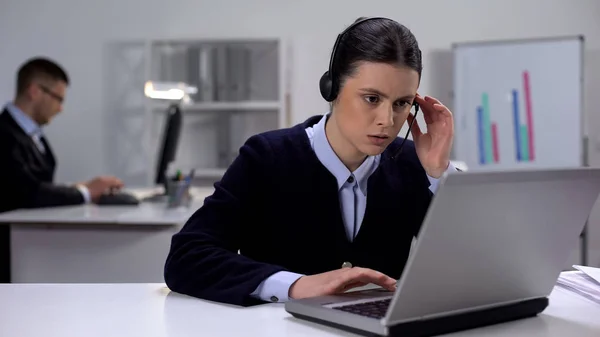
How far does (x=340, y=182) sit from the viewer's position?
1444 millimetres

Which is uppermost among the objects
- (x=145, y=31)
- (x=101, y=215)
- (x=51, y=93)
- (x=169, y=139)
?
(x=145, y=31)

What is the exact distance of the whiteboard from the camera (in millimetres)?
4605

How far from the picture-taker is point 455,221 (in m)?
0.83

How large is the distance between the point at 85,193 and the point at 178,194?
21.5 inches

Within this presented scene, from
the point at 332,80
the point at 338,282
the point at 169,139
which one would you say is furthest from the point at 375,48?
the point at 169,139

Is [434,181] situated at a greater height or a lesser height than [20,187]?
greater

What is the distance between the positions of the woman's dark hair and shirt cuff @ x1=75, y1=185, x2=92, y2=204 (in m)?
2.42

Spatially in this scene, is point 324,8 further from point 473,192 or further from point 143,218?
point 473,192

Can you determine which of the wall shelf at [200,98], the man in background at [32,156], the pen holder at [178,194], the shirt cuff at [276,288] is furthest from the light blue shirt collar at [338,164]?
the wall shelf at [200,98]

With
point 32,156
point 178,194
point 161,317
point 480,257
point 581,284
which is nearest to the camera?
point 480,257

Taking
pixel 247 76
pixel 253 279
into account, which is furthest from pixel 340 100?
pixel 247 76

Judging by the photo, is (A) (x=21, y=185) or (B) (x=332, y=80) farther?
(A) (x=21, y=185)

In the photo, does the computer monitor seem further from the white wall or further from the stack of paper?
the stack of paper

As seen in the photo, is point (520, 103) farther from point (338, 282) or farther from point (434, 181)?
point (338, 282)
